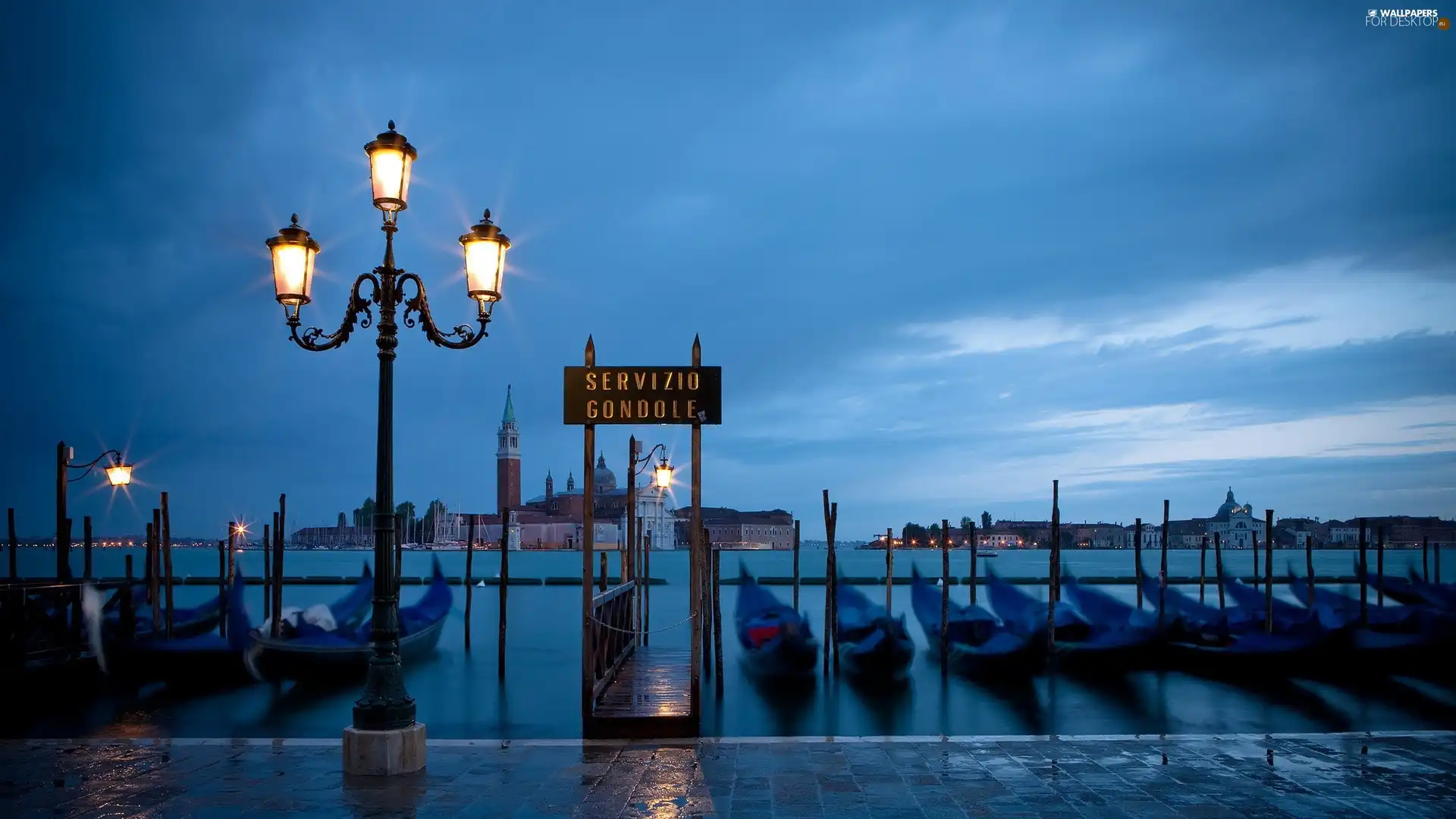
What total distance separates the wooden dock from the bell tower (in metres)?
125

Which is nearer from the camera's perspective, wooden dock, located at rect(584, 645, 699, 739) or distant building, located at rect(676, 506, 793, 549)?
wooden dock, located at rect(584, 645, 699, 739)

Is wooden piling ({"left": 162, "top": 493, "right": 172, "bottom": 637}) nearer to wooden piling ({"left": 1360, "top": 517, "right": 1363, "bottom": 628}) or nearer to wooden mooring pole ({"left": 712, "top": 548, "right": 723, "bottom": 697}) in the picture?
wooden mooring pole ({"left": 712, "top": 548, "right": 723, "bottom": 697})

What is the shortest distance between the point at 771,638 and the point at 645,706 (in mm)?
9060

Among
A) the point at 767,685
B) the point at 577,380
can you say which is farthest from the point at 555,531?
the point at 577,380

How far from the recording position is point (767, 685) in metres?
16.1

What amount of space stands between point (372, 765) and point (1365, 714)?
12.6m

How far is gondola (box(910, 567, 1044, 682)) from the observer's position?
1642cm

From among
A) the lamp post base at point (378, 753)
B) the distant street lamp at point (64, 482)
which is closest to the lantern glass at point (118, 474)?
the distant street lamp at point (64, 482)

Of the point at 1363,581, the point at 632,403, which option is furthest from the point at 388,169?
the point at 1363,581

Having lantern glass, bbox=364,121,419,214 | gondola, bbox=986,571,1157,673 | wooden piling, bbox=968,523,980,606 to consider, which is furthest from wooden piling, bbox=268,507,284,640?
wooden piling, bbox=968,523,980,606

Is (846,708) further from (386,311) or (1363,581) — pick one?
(1363,581)

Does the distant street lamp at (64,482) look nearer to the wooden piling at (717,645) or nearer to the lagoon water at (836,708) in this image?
the lagoon water at (836,708)

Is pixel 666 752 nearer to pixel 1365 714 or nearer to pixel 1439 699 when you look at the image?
pixel 1365 714

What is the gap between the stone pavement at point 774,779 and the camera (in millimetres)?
5473
